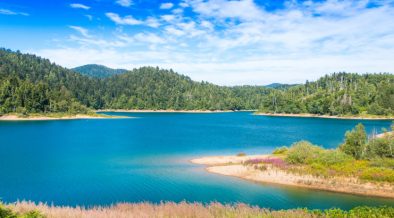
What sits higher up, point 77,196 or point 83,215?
point 83,215

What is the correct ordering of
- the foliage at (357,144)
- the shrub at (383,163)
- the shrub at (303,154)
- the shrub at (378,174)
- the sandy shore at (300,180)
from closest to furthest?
the sandy shore at (300,180), the shrub at (378,174), the shrub at (383,163), the shrub at (303,154), the foliage at (357,144)

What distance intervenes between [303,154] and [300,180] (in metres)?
6.64

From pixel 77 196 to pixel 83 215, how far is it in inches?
655

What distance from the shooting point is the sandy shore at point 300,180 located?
34.1 metres

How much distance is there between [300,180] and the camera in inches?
1497

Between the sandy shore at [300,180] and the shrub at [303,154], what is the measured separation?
4003 mm

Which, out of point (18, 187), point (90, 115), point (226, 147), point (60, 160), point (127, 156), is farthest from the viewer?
point (90, 115)

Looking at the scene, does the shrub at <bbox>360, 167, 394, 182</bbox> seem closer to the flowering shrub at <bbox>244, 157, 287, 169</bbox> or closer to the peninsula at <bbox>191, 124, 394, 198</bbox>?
the peninsula at <bbox>191, 124, 394, 198</bbox>

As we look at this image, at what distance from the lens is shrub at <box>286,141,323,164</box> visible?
43.5m

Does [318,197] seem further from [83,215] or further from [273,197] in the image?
[83,215]

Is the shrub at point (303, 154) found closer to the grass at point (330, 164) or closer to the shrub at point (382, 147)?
the grass at point (330, 164)

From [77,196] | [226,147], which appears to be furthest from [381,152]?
[77,196]

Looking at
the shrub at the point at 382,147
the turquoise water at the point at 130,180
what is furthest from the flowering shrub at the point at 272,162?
the shrub at the point at 382,147

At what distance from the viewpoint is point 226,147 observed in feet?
225
